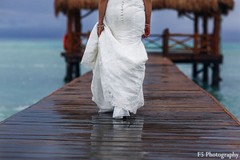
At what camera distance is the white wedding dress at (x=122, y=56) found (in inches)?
187

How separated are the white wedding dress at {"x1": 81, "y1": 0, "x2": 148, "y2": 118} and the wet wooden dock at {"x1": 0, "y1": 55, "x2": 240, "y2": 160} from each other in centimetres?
21

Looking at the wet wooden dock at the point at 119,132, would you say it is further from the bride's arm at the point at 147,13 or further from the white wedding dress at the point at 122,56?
the bride's arm at the point at 147,13

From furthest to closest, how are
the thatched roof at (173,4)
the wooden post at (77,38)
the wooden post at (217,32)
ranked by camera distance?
1. the wooden post at (217,32)
2. the wooden post at (77,38)
3. the thatched roof at (173,4)

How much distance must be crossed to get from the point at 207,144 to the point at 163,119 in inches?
44.5

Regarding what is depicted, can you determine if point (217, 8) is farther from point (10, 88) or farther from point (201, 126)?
point (201, 126)

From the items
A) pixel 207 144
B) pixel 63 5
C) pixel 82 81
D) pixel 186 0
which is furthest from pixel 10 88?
pixel 207 144

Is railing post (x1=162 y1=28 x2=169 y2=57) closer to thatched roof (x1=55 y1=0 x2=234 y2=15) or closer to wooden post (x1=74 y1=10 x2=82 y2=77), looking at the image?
thatched roof (x1=55 y1=0 x2=234 y2=15)

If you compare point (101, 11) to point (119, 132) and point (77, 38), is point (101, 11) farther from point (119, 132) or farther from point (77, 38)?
point (77, 38)

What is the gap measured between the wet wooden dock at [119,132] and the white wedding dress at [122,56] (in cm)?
21

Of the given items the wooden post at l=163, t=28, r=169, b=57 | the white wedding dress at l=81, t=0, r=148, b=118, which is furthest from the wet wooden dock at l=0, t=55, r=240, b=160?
the wooden post at l=163, t=28, r=169, b=57

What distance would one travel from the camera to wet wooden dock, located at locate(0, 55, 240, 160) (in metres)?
3.53

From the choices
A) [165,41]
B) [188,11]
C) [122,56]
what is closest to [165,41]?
[165,41]

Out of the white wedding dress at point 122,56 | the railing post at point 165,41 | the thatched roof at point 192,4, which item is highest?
the white wedding dress at point 122,56

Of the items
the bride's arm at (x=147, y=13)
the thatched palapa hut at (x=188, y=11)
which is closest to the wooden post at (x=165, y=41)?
the thatched palapa hut at (x=188, y=11)
